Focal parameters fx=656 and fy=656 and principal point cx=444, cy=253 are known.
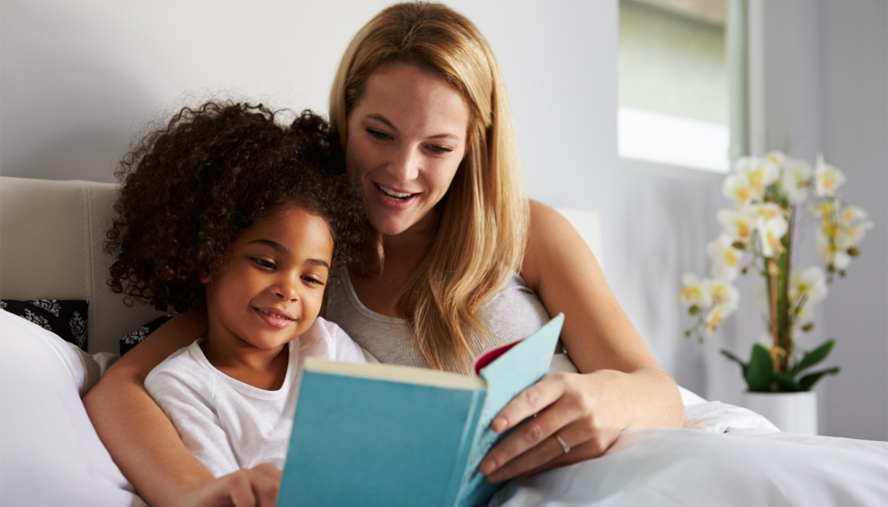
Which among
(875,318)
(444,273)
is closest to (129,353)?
(444,273)

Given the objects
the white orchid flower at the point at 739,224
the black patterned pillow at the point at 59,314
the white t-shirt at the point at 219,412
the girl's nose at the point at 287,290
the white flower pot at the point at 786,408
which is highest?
the white orchid flower at the point at 739,224

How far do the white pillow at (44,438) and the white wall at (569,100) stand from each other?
0.49 metres

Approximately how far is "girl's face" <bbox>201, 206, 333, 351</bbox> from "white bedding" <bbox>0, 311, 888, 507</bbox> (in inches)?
9.7

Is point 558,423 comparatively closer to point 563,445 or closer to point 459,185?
point 563,445

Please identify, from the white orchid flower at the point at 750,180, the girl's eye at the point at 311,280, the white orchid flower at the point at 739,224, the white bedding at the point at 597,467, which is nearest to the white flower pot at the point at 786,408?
the white orchid flower at the point at 739,224

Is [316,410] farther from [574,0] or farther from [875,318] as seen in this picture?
[875,318]

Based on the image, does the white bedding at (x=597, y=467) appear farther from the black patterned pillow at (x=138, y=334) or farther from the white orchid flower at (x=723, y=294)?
the white orchid flower at (x=723, y=294)

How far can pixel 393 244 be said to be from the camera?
137cm

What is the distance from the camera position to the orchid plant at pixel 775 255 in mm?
2170

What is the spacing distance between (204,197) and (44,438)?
17.3 inches

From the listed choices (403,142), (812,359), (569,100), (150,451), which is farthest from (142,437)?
(812,359)

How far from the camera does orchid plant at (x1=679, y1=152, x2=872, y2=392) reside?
2170 mm

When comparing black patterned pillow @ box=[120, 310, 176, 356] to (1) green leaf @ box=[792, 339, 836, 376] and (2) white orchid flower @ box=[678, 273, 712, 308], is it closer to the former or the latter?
(2) white orchid flower @ box=[678, 273, 712, 308]

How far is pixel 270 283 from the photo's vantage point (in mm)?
992
